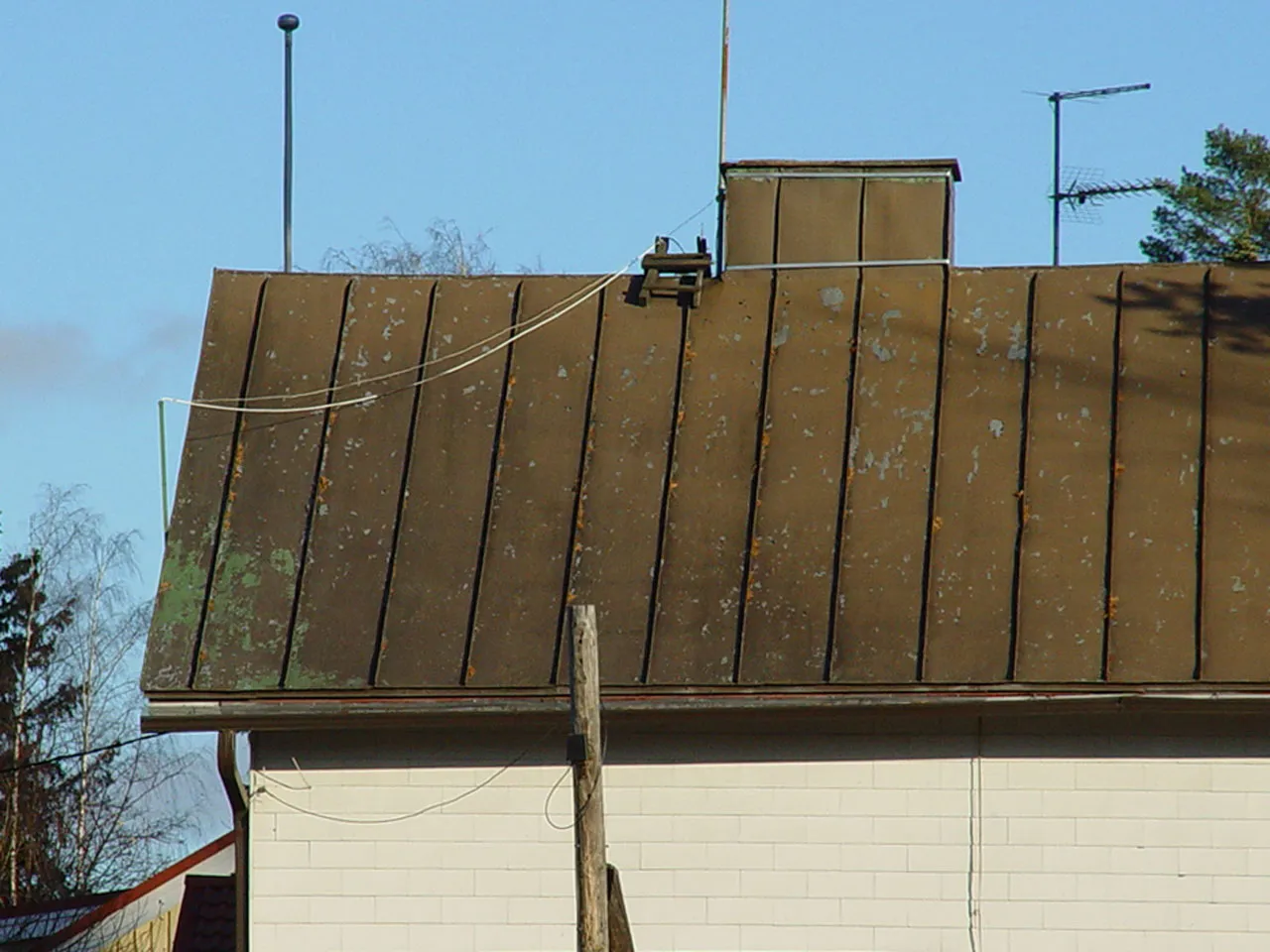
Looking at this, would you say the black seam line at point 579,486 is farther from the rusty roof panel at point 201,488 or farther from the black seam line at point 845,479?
the rusty roof panel at point 201,488

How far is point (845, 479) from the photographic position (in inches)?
578

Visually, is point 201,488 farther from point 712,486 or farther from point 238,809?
point 712,486

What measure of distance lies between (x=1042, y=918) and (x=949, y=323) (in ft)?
13.1

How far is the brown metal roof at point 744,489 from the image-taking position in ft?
45.4

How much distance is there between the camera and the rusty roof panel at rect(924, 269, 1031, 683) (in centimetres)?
1376

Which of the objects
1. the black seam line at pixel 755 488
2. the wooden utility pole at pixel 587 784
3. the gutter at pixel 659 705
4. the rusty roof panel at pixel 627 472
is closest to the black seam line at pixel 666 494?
the rusty roof panel at pixel 627 472

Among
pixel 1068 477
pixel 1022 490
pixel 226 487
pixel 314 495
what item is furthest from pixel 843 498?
pixel 226 487

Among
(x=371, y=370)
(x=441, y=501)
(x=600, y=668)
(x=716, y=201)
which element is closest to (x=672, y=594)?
(x=600, y=668)

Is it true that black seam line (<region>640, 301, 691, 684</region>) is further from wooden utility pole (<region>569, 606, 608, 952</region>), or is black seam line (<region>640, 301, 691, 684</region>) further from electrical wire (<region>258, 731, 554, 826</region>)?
wooden utility pole (<region>569, 606, 608, 952</region>)

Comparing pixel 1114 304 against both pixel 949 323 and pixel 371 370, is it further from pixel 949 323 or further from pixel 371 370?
pixel 371 370

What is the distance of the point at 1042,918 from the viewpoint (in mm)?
13578

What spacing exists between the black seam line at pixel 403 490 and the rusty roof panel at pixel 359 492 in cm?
2

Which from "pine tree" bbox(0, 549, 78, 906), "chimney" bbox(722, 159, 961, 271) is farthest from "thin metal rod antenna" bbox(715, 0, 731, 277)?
"pine tree" bbox(0, 549, 78, 906)

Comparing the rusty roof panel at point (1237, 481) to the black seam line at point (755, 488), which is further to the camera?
the black seam line at point (755, 488)
